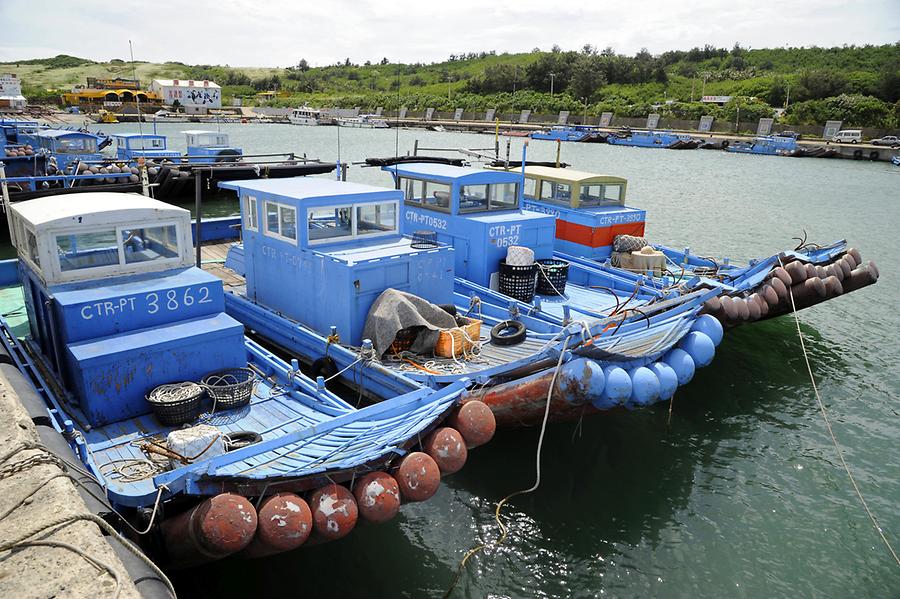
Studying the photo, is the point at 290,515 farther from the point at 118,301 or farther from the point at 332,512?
the point at 118,301

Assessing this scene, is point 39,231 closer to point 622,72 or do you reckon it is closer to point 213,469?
point 213,469

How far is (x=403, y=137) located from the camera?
258 ft

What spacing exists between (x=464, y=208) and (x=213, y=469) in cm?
816

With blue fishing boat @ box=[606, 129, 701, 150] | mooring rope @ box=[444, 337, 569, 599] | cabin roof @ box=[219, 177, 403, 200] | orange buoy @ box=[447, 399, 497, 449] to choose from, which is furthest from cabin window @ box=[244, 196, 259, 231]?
blue fishing boat @ box=[606, 129, 701, 150]

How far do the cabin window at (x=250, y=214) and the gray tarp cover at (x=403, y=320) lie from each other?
289 cm

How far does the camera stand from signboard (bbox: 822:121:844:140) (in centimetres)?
6825

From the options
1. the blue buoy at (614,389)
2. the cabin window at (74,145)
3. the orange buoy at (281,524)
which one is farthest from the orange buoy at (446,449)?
the cabin window at (74,145)

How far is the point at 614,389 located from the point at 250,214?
6816 mm

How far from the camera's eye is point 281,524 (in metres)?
5.94

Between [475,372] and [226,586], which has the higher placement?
[475,372]

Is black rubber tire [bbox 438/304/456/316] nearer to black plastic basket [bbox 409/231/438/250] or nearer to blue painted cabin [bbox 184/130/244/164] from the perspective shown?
black plastic basket [bbox 409/231/438/250]

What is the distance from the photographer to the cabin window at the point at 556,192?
606 inches

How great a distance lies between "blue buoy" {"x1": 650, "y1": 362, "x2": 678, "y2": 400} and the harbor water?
5.51 feet

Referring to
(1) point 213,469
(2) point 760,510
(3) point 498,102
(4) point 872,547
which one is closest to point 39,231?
(1) point 213,469
